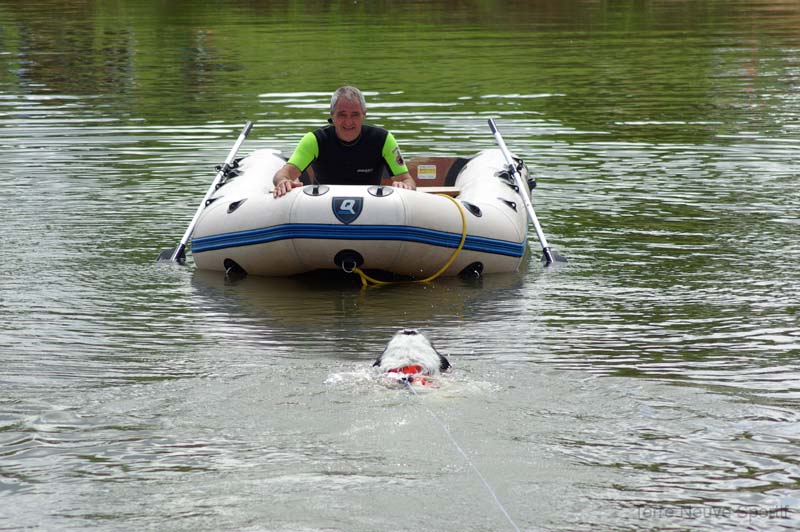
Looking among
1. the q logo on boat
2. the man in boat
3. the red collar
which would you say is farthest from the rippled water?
the man in boat

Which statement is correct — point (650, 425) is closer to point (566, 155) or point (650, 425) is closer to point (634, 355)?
point (634, 355)

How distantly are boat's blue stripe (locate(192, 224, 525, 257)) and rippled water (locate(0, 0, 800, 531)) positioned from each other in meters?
0.21

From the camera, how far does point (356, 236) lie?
7.76m

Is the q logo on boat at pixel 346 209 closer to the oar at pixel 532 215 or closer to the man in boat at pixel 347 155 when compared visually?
the man in boat at pixel 347 155

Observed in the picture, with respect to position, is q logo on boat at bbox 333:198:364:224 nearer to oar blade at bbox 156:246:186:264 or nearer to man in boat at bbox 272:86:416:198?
man in boat at bbox 272:86:416:198

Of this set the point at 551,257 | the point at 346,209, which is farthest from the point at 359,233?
the point at 551,257

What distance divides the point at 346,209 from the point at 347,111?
0.96 metres

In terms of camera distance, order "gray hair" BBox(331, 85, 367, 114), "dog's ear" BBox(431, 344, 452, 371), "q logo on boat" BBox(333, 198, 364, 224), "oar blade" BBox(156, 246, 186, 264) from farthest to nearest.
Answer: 1. "oar blade" BBox(156, 246, 186, 264)
2. "gray hair" BBox(331, 85, 367, 114)
3. "q logo on boat" BBox(333, 198, 364, 224)
4. "dog's ear" BBox(431, 344, 452, 371)

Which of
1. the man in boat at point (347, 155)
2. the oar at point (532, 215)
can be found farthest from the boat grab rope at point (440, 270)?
the oar at point (532, 215)

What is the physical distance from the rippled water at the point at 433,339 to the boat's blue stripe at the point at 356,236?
0.68 ft

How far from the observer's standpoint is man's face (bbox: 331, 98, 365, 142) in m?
8.44

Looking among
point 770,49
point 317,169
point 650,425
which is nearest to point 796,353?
point 650,425

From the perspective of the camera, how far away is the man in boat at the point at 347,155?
8.55 meters

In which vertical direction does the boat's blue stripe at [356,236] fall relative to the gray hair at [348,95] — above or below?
below
